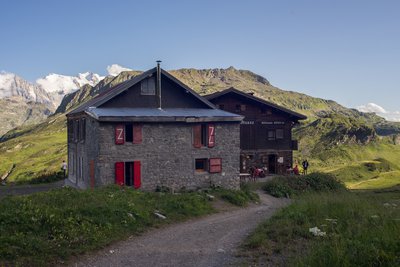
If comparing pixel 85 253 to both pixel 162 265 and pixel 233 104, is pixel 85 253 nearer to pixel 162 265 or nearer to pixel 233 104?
pixel 162 265

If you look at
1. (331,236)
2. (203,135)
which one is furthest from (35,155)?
(331,236)

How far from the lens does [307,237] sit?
12.9 metres

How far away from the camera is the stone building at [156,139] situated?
25422 mm

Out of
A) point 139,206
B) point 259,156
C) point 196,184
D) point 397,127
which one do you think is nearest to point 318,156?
point 259,156

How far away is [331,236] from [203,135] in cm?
1723

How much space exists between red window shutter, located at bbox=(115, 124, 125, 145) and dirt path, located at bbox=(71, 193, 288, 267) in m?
9.40

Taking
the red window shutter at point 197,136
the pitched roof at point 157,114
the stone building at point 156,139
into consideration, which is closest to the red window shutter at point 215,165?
the stone building at point 156,139

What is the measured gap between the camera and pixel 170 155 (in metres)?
26.9

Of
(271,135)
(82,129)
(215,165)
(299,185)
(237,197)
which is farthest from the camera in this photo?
(271,135)

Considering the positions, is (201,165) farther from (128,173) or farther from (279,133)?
(279,133)

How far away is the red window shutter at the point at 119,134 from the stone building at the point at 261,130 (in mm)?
15179

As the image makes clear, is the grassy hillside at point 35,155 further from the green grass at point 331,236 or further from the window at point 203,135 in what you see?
the green grass at point 331,236

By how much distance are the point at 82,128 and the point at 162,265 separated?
20.4 m

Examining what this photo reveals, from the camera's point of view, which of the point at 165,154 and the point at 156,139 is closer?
the point at 156,139
